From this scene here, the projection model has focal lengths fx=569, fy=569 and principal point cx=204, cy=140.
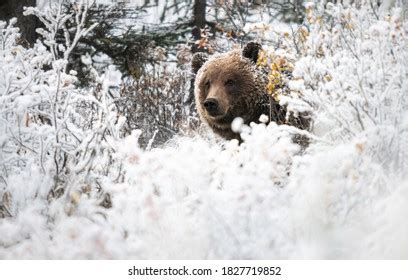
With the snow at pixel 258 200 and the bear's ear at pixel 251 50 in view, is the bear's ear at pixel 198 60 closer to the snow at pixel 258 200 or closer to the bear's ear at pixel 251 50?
the bear's ear at pixel 251 50

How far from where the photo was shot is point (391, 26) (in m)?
3.43

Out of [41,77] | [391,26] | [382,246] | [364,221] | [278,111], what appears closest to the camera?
[382,246]

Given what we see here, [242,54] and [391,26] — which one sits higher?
[391,26]

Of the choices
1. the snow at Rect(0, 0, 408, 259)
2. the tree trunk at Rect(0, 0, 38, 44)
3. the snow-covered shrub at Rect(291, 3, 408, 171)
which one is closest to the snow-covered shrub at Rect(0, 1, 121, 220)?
the snow at Rect(0, 0, 408, 259)

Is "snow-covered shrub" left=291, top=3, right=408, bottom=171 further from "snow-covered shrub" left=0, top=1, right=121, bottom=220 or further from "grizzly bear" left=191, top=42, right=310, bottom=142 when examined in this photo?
"grizzly bear" left=191, top=42, right=310, bottom=142

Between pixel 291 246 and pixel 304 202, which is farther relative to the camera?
pixel 304 202

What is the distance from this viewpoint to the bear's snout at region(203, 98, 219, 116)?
5723mm

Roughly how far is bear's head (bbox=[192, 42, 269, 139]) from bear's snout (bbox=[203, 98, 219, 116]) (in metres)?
0.06

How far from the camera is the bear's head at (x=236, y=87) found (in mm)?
5973

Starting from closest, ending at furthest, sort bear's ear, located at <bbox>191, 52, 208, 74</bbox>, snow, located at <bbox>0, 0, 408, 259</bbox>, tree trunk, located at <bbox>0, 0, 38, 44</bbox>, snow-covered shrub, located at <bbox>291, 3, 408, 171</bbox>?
snow, located at <bbox>0, 0, 408, 259</bbox> < snow-covered shrub, located at <bbox>291, 3, 408, 171</bbox> < bear's ear, located at <bbox>191, 52, 208, 74</bbox> < tree trunk, located at <bbox>0, 0, 38, 44</bbox>

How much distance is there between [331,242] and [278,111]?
3.06m
